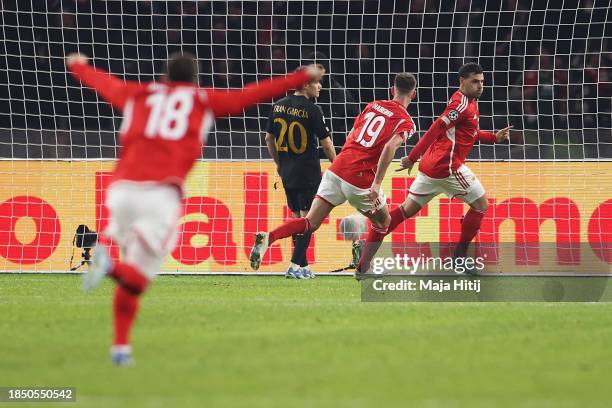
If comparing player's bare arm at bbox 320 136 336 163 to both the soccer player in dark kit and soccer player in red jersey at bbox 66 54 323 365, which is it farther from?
soccer player in red jersey at bbox 66 54 323 365

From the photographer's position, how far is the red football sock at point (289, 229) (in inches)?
498

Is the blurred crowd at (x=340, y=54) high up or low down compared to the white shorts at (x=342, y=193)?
up

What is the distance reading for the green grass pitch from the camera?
5.77 metres

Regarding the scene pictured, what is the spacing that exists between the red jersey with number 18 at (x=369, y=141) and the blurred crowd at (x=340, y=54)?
190 inches

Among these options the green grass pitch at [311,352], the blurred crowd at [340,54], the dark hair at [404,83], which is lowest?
the green grass pitch at [311,352]

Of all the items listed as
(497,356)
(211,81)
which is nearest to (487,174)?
(211,81)

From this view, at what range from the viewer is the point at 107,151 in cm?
1803

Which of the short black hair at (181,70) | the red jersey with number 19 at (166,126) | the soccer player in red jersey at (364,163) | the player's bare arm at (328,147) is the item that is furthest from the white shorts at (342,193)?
the short black hair at (181,70)

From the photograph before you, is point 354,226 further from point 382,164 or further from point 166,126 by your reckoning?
point 166,126

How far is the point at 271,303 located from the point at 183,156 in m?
3.91

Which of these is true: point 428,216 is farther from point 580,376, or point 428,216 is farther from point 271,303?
point 580,376

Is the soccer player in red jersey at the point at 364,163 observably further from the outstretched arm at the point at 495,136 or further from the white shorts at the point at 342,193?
the outstretched arm at the point at 495,136

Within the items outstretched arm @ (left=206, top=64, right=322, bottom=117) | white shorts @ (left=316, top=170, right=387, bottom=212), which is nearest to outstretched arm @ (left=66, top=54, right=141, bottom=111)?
outstretched arm @ (left=206, top=64, right=322, bottom=117)

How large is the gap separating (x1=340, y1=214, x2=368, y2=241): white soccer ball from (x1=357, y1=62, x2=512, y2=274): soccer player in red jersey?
204 centimetres
